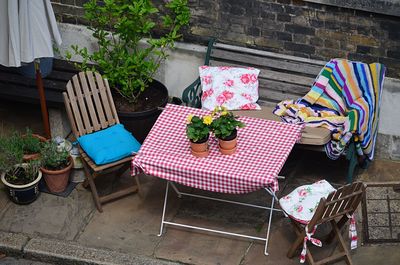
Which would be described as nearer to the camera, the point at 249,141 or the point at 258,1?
the point at 249,141

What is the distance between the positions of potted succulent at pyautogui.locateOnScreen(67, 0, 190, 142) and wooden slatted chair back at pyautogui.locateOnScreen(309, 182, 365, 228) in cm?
254

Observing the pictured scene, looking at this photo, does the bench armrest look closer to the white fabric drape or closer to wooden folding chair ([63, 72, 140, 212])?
wooden folding chair ([63, 72, 140, 212])

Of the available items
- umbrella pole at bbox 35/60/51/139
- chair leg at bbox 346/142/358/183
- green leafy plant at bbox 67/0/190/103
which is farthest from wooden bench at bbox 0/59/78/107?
chair leg at bbox 346/142/358/183

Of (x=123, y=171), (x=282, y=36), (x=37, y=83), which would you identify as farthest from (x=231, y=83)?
(x=37, y=83)

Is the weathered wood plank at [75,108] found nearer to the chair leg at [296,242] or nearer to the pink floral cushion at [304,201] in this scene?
the pink floral cushion at [304,201]

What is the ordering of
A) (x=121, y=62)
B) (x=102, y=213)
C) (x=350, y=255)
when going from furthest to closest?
(x=121, y=62), (x=102, y=213), (x=350, y=255)

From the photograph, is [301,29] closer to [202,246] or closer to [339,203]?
[339,203]

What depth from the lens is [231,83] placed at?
866 centimetres

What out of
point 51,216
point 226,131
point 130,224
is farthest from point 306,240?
point 51,216

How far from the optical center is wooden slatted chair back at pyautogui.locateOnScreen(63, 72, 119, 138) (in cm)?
825

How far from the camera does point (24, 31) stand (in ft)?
26.0

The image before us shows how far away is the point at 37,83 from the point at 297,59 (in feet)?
9.18

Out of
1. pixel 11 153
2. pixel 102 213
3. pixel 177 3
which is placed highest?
→ pixel 177 3

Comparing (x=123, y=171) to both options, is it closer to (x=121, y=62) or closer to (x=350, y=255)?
(x=121, y=62)
